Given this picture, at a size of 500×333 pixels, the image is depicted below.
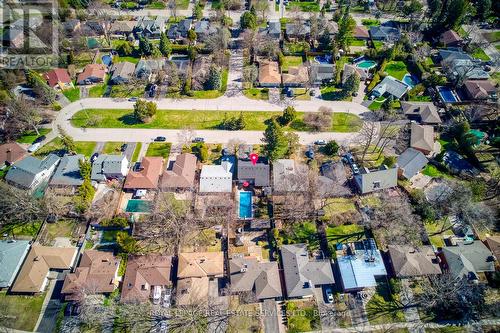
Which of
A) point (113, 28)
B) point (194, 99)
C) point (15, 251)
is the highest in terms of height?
point (113, 28)

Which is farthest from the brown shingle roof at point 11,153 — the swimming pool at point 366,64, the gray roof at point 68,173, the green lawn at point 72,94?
the swimming pool at point 366,64

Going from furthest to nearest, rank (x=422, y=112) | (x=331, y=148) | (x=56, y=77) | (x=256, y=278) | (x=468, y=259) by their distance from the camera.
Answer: (x=56, y=77), (x=422, y=112), (x=331, y=148), (x=468, y=259), (x=256, y=278)

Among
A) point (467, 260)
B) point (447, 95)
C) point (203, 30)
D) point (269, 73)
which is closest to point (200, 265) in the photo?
point (467, 260)

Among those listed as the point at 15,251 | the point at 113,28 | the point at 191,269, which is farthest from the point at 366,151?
the point at 113,28

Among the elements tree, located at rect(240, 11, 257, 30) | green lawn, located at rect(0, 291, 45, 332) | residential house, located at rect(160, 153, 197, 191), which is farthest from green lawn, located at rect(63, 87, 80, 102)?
tree, located at rect(240, 11, 257, 30)

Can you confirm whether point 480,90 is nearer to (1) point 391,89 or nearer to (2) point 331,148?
(1) point 391,89

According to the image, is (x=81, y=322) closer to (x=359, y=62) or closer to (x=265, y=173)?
(x=265, y=173)
